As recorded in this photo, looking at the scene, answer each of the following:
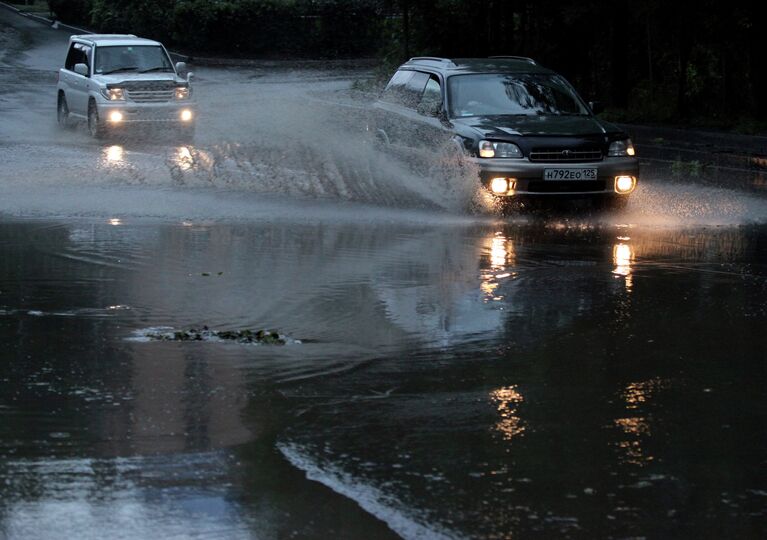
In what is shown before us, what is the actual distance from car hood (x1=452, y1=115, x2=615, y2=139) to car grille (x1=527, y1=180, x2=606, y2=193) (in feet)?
1.58

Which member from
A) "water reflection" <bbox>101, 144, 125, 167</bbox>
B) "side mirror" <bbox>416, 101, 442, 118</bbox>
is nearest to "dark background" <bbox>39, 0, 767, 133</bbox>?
"water reflection" <bbox>101, 144, 125, 167</bbox>

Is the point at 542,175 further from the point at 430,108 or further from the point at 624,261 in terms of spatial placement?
the point at 624,261

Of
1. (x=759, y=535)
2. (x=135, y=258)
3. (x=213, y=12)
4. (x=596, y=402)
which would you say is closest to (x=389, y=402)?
(x=596, y=402)

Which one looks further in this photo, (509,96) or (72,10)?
(72,10)

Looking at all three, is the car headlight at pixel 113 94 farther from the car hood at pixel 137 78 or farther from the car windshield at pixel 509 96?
the car windshield at pixel 509 96

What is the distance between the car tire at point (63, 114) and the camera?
24.4m

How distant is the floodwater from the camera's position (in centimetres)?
483

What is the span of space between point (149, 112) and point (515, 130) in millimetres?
10717

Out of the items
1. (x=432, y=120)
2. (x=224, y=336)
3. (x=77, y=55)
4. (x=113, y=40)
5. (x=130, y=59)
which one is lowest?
(x=224, y=336)

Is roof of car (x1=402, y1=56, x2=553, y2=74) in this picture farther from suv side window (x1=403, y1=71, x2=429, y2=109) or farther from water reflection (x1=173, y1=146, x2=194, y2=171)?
water reflection (x1=173, y1=146, x2=194, y2=171)

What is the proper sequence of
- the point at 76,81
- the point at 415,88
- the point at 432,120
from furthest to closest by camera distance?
the point at 76,81
the point at 415,88
the point at 432,120

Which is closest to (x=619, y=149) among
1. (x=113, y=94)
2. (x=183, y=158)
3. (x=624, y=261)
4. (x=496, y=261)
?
(x=624, y=261)

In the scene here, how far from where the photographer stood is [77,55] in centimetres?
2417

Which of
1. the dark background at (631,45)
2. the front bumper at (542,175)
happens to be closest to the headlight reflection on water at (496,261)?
the front bumper at (542,175)
